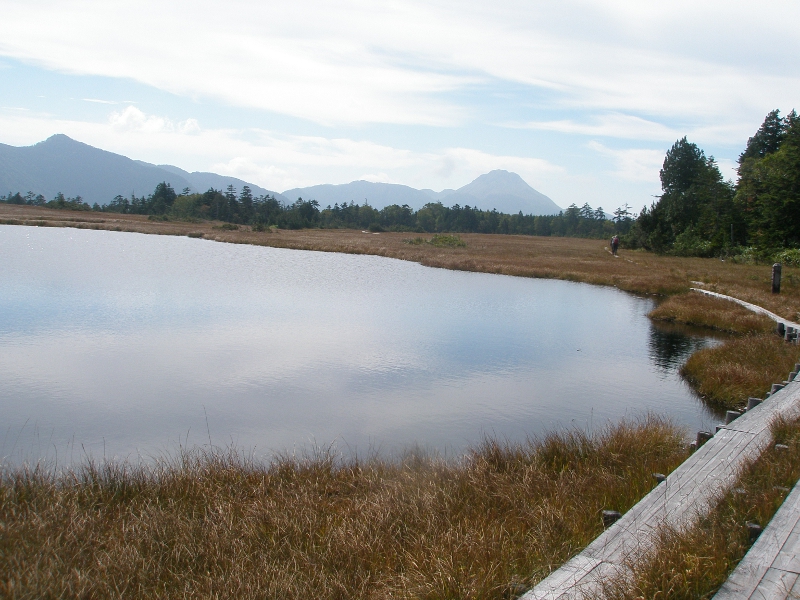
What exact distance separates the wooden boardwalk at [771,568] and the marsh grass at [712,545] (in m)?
0.10

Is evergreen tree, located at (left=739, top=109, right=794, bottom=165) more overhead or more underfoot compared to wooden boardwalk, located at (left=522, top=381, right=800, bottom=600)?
more overhead

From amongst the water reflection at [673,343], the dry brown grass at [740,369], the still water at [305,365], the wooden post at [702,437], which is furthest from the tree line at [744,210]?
the wooden post at [702,437]

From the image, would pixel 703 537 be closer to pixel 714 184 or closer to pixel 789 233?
pixel 789 233

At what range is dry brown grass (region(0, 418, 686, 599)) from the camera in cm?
461

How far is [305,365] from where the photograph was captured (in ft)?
46.9

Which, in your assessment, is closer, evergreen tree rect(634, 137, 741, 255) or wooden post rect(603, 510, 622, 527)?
wooden post rect(603, 510, 622, 527)

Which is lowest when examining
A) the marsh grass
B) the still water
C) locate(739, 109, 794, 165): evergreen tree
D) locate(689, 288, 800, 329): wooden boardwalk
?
the still water

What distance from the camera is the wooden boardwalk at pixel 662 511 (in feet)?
14.1

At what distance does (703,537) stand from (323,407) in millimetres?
7813

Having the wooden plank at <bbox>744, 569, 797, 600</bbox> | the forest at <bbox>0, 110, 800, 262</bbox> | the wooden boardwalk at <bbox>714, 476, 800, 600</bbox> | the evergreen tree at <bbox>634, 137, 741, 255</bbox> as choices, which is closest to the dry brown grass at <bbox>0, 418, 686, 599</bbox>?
the wooden boardwalk at <bbox>714, 476, 800, 600</bbox>

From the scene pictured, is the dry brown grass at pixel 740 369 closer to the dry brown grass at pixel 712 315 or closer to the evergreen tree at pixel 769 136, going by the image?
the dry brown grass at pixel 712 315

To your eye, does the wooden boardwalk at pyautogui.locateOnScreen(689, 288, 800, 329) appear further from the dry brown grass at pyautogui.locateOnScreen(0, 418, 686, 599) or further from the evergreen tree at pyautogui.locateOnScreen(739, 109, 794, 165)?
the evergreen tree at pyautogui.locateOnScreen(739, 109, 794, 165)

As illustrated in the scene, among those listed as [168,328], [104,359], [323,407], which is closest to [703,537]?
[323,407]

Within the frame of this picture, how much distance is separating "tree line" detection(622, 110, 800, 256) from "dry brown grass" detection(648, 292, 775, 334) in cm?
2164
